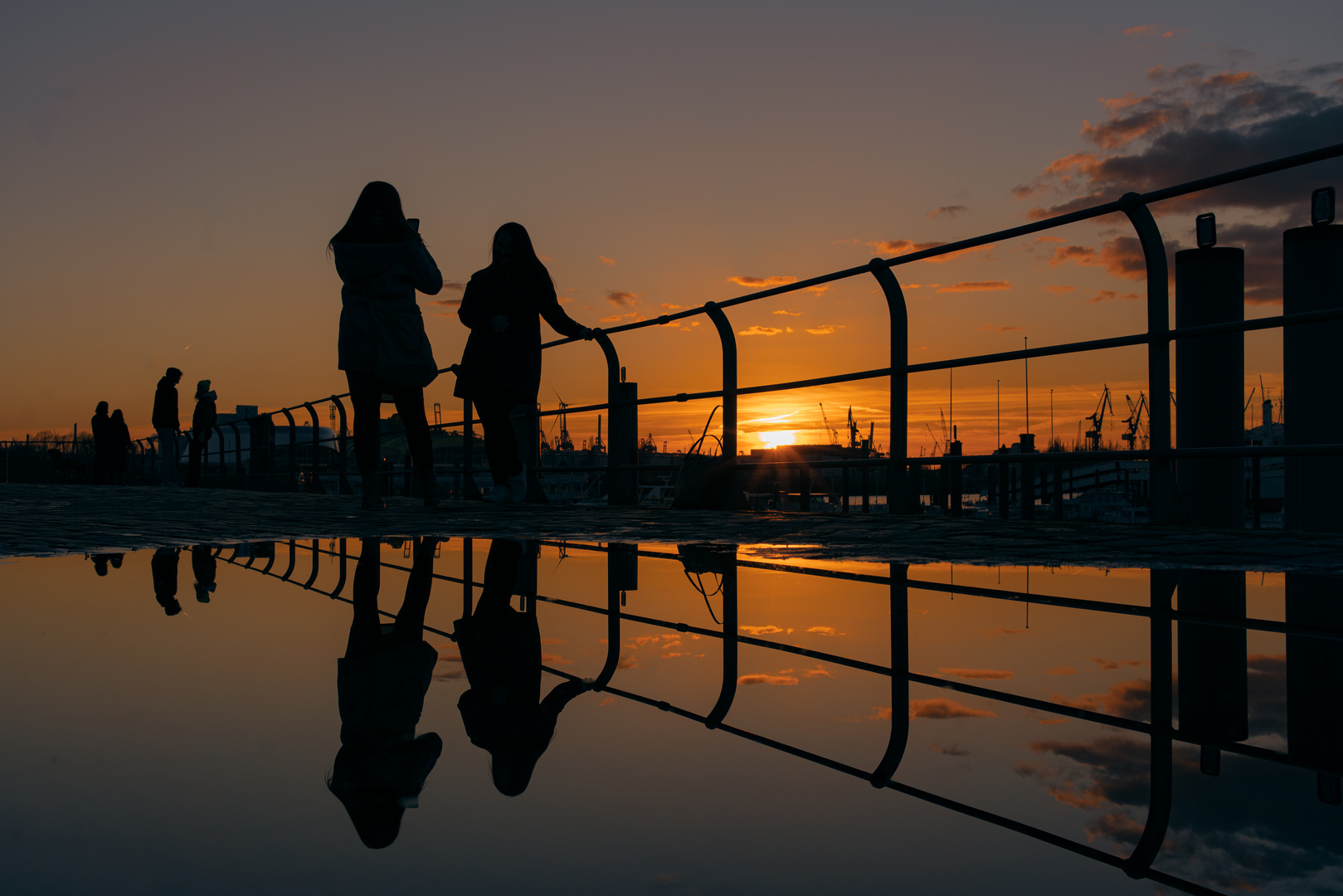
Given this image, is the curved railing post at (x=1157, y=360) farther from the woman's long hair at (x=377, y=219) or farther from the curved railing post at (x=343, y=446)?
the curved railing post at (x=343, y=446)

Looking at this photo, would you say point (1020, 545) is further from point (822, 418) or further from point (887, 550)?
point (822, 418)

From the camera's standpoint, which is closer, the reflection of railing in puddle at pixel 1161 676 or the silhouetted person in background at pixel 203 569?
the reflection of railing in puddle at pixel 1161 676

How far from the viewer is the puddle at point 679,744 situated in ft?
3.01

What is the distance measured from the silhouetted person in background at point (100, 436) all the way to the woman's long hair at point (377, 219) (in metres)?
15.1

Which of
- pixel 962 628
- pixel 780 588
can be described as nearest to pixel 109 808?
pixel 962 628

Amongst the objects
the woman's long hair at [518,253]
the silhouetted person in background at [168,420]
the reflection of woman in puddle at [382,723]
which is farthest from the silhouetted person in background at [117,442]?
the reflection of woman in puddle at [382,723]

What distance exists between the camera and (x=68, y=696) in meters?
1.59

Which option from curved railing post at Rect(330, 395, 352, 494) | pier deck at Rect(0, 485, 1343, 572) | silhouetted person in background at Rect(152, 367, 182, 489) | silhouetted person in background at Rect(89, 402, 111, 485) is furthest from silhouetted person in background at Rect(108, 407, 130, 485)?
pier deck at Rect(0, 485, 1343, 572)

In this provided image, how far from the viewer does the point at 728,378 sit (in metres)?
6.24

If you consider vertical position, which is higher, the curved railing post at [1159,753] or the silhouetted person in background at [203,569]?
the silhouetted person in background at [203,569]

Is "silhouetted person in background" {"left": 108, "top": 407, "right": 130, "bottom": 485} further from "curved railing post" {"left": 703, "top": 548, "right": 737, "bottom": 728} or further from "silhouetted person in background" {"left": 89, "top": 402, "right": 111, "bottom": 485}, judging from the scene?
"curved railing post" {"left": 703, "top": 548, "right": 737, "bottom": 728}

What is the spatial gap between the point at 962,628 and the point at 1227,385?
9.19 meters

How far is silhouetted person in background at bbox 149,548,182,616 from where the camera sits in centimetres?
259

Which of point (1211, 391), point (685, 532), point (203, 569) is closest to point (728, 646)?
point (203, 569)
